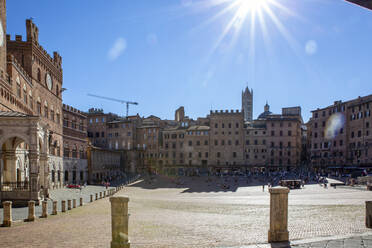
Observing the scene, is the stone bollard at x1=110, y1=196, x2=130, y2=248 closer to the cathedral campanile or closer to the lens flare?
the lens flare

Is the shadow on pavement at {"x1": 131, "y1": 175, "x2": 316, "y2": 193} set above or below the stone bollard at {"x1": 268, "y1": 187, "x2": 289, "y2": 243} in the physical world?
below

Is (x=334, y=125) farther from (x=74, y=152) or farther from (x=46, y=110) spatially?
(x=46, y=110)

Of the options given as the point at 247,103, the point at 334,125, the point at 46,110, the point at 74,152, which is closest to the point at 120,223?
the point at 46,110

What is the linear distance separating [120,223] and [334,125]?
71311 millimetres

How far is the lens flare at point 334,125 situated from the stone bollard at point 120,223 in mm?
69128

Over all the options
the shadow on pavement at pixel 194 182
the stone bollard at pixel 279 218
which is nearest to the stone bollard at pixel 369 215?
the stone bollard at pixel 279 218

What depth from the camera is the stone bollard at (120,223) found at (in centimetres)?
817

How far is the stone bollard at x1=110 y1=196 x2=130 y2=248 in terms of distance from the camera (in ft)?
26.8

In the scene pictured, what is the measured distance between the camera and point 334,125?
231ft

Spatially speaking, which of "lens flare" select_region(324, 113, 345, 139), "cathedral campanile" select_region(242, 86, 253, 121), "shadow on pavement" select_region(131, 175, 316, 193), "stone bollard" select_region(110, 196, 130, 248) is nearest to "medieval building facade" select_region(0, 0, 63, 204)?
"stone bollard" select_region(110, 196, 130, 248)

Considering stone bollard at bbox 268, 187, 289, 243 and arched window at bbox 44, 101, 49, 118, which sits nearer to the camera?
stone bollard at bbox 268, 187, 289, 243

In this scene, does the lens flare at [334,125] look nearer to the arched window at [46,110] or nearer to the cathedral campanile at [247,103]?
the arched window at [46,110]

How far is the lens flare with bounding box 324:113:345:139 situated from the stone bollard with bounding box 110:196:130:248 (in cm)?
6913

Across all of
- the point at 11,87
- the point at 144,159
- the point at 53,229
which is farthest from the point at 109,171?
the point at 53,229
